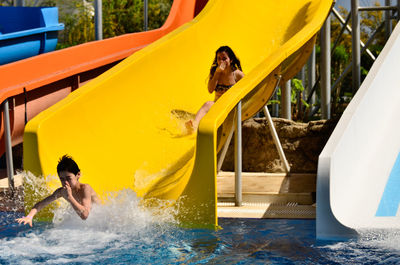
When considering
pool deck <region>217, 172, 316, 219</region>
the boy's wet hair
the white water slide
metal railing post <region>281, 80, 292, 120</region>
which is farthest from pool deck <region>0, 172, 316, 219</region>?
metal railing post <region>281, 80, 292, 120</region>

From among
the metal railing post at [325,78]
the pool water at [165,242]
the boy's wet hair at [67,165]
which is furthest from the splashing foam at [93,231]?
the metal railing post at [325,78]

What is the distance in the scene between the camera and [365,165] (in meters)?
4.47

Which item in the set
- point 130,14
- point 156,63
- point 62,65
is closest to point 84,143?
point 156,63

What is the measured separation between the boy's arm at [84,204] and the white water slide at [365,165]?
1539mm

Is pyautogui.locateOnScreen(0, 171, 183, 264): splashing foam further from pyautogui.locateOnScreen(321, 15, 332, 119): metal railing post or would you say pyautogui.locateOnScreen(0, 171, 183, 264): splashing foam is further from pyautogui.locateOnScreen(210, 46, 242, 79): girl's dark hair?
pyautogui.locateOnScreen(321, 15, 332, 119): metal railing post

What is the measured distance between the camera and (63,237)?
Answer: 425cm

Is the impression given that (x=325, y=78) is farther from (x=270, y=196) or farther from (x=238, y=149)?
(x=238, y=149)

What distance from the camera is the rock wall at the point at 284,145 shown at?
6.29 m

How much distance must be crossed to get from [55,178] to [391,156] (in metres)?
2.37

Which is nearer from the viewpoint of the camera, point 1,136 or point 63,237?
point 63,237

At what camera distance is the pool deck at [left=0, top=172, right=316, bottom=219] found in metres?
4.84

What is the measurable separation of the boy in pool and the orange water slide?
1.27 metres

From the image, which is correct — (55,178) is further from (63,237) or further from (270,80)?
(270,80)

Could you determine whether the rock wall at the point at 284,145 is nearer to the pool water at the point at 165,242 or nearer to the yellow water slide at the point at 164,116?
the yellow water slide at the point at 164,116
